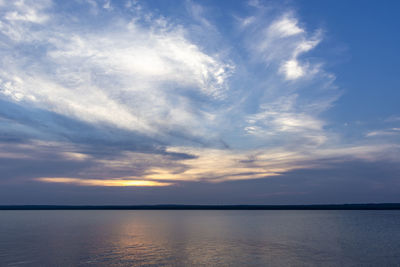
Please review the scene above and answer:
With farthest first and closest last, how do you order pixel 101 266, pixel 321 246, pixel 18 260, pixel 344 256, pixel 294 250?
pixel 321 246 → pixel 294 250 → pixel 344 256 → pixel 18 260 → pixel 101 266

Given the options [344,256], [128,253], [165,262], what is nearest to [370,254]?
[344,256]

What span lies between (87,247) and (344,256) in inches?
1582

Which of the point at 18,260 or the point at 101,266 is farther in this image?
the point at 18,260

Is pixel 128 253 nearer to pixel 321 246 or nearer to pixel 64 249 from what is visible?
pixel 64 249

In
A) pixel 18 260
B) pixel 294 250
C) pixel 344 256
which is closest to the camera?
pixel 18 260

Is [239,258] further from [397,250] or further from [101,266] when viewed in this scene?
[397,250]

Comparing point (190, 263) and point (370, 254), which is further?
point (370, 254)

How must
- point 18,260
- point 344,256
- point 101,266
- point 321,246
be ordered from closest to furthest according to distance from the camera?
point 101,266
point 18,260
point 344,256
point 321,246

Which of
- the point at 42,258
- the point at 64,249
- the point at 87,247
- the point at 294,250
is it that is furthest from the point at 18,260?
the point at 294,250

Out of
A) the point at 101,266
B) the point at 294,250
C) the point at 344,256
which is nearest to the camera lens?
the point at 101,266

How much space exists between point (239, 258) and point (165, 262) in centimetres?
997

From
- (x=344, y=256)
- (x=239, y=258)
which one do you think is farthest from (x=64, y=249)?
(x=344, y=256)

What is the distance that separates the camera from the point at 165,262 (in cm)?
3588

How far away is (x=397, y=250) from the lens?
46750 mm
